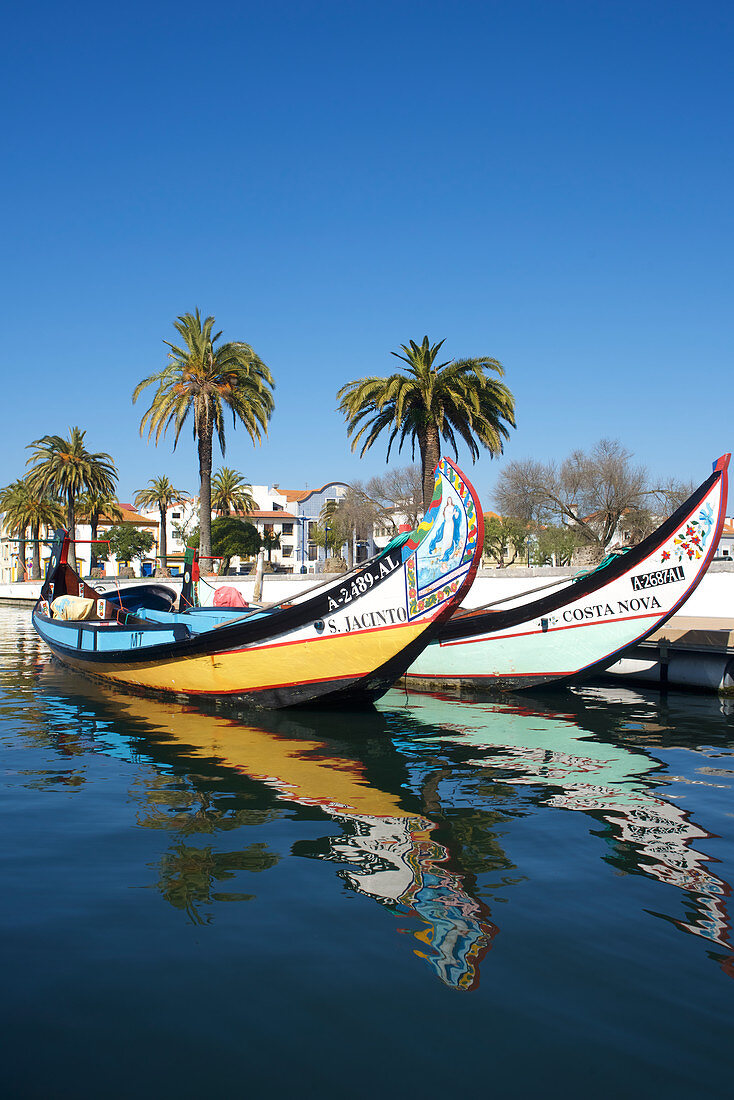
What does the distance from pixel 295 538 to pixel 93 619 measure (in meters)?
75.5

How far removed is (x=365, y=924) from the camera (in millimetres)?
4828

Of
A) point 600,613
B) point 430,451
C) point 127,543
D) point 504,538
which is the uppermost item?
point 127,543

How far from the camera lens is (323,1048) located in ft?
11.7

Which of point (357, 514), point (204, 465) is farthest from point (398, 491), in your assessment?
point (204, 465)

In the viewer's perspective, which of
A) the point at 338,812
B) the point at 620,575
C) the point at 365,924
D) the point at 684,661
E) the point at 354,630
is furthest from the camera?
the point at 684,661

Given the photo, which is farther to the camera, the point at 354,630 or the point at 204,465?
the point at 204,465

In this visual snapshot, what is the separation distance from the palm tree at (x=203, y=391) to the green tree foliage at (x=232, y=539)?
3812 cm

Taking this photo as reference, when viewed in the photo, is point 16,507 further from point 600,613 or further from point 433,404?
point 600,613

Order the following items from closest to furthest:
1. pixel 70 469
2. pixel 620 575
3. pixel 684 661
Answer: pixel 620 575, pixel 684 661, pixel 70 469

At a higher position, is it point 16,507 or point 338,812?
point 16,507

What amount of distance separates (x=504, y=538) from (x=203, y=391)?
1673 inches

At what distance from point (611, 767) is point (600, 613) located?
5.51 meters

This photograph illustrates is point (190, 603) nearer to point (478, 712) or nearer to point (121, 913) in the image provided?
point (478, 712)

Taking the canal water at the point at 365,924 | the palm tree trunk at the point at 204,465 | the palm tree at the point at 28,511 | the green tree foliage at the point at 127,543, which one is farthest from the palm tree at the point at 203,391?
the green tree foliage at the point at 127,543
